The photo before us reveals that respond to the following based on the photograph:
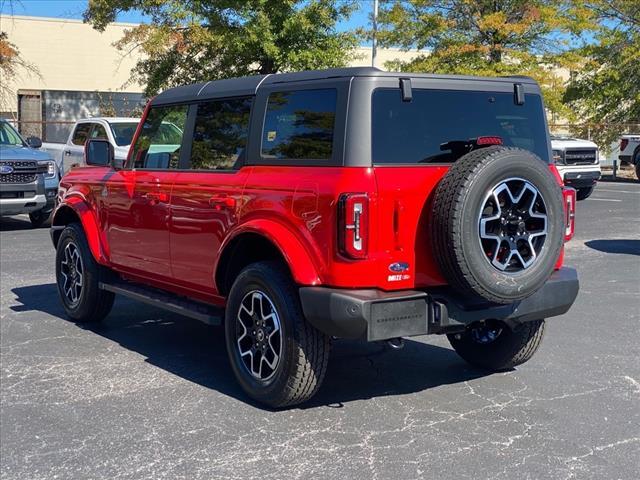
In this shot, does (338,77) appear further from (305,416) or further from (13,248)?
(13,248)

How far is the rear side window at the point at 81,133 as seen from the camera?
16.7 meters

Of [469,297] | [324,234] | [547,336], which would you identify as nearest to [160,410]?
[324,234]

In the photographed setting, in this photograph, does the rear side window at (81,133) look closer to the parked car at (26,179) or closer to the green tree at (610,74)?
the parked car at (26,179)

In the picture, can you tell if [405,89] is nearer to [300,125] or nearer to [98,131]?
[300,125]

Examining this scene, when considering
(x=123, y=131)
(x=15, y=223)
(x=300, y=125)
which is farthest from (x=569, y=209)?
(x=15, y=223)

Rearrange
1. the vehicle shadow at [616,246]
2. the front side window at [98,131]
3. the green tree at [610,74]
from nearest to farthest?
the vehicle shadow at [616,246]
the front side window at [98,131]
the green tree at [610,74]

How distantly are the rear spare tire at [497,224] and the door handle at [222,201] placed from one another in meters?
1.38

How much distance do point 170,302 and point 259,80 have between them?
5.71 ft

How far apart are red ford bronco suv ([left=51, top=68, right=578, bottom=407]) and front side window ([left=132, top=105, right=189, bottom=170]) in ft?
0.79

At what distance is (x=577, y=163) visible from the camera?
19.6 m

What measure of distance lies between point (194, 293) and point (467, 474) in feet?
8.73

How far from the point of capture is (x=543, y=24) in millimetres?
27781

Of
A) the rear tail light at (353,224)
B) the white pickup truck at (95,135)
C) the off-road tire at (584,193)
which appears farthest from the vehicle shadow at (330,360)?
the off-road tire at (584,193)

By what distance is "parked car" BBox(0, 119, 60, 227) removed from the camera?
1435 cm
